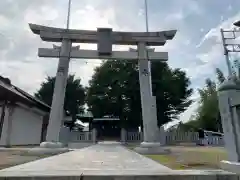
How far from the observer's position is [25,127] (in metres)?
16.8

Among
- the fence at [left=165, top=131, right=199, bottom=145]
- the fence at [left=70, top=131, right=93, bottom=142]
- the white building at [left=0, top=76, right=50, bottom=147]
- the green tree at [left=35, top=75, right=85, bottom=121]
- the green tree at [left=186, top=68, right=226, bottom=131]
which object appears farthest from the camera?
the green tree at [left=35, top=75, right=85, bottom=121]

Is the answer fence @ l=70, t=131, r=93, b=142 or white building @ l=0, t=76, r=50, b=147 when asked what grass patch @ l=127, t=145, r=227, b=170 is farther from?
fence @ l=70, t=131, r=93, b=142

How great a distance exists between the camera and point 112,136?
2612 centimetres

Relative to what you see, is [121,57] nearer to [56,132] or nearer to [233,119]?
[56,132]

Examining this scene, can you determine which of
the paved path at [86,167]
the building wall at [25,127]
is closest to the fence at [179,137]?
the building wall at [25,127]

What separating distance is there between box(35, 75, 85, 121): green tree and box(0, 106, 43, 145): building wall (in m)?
8.71

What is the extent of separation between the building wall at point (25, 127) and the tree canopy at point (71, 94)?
28.6 feet

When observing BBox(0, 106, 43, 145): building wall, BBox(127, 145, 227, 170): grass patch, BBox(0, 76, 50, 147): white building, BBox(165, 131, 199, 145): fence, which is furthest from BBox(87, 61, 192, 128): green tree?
BBox(127, 145, 227, 170): grass patch

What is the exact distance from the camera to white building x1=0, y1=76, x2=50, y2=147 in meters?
13.7

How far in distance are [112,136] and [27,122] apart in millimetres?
11346

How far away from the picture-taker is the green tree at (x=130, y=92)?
20819mm

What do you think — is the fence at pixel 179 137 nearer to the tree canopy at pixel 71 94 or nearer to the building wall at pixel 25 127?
the building wall at pixel 25 127

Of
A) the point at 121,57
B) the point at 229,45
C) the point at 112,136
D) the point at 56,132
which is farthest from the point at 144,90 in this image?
the point at 112,136

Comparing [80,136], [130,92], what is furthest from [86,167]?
[130,92]
